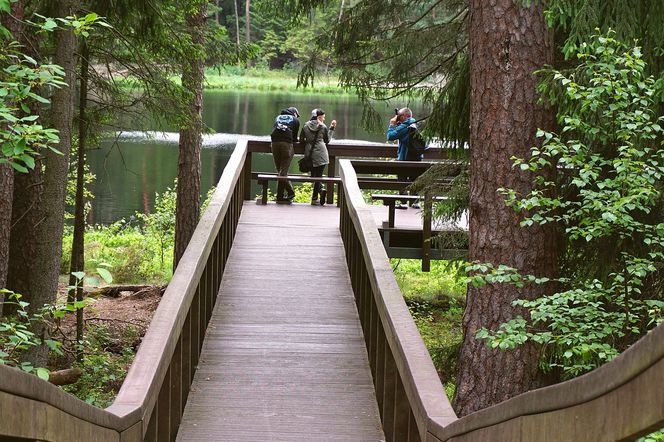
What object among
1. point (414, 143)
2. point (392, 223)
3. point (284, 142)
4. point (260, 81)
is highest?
point (260, 81)

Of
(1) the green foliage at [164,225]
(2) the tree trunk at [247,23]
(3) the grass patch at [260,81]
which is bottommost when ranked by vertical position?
(1) the green foliage at [164,225]

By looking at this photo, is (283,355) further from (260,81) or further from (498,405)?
(260,81)

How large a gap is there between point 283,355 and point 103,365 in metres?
4.73

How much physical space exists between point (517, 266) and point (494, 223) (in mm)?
319

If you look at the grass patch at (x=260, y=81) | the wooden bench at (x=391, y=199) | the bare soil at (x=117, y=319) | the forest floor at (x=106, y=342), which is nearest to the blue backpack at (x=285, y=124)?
the wooden bench at (x=391, y=199)

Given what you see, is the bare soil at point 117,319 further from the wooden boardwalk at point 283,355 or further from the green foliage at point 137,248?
the wooden boardwalk at point 283,355

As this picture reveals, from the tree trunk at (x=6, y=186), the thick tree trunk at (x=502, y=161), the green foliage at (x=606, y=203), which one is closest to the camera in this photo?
the green foliage at (x=606, y=203)

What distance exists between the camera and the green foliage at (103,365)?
33.8 feet

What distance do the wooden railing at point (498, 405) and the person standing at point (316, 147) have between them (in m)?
6.49

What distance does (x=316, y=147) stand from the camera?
47.5 feet

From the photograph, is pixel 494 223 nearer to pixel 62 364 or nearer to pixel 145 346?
pixel 145 346

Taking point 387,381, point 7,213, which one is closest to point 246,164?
point 7,213

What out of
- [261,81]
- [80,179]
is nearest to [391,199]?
[80,179]

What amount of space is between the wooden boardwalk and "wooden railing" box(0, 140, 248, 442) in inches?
7.1
